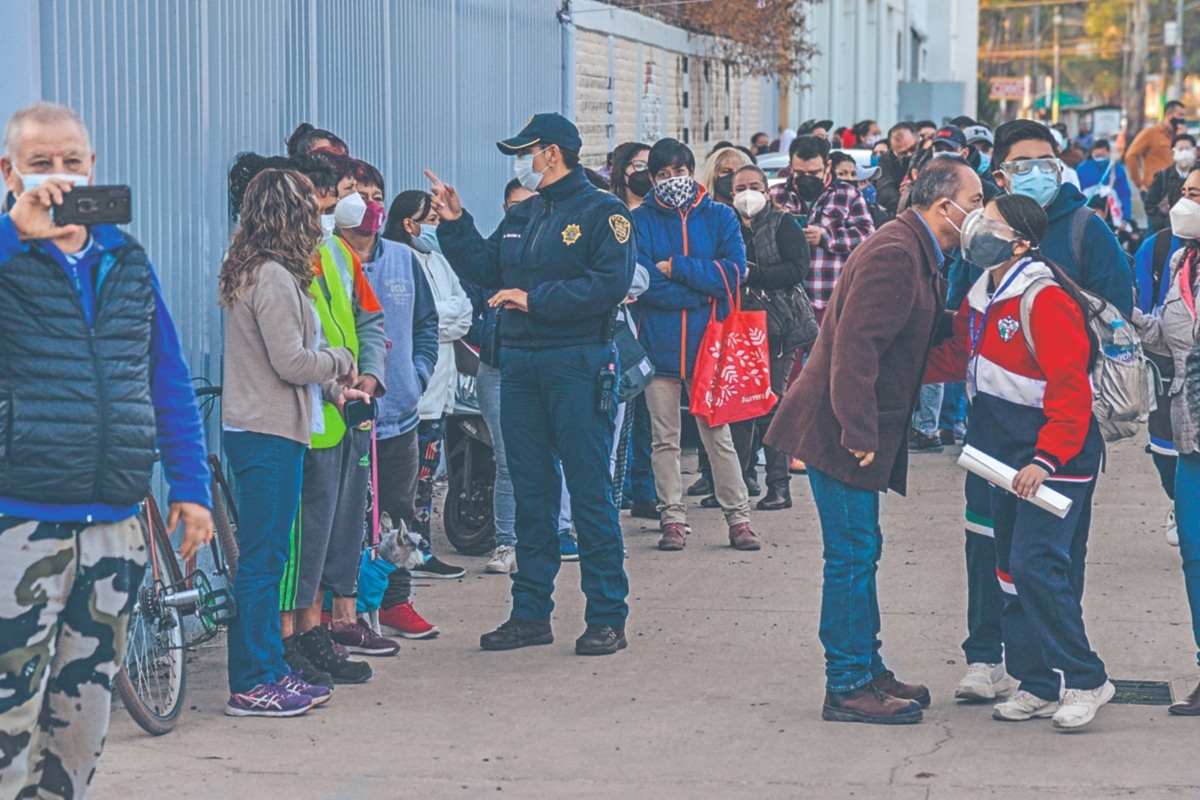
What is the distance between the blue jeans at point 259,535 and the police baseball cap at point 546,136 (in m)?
1.68

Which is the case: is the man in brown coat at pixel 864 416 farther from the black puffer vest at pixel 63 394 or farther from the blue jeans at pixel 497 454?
the blue jeans at pixel 497 454

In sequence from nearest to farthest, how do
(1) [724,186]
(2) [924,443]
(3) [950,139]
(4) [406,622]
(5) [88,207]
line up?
(5) [88,207] → (4) [406,622] → (1) [724,186] → (2) [924,443] → (3) [950,139]

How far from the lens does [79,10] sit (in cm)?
614

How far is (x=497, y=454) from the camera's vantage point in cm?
849

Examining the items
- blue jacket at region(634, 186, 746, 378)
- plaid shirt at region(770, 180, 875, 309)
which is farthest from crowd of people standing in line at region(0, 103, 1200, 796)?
plaid shirt at region(770, 180, 875, 309)

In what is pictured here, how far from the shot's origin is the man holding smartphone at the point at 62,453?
404 centimetres

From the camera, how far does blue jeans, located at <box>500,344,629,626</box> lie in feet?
22.6

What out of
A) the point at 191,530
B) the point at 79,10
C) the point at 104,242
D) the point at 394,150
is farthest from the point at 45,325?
the point at 394,150

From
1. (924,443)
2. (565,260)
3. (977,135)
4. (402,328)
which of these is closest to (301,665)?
(402,328)

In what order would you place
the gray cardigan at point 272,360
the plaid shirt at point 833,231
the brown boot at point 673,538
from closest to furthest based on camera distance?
the gray cardigan at point 272,360 < the brown boot at point 673,538 < the plaid shirt at point 833,231

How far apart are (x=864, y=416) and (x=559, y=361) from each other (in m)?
1.60

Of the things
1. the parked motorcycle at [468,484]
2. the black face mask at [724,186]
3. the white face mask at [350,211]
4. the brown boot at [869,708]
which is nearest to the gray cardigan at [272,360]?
the white face mask at [350,211]

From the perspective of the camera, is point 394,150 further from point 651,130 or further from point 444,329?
point 651,130

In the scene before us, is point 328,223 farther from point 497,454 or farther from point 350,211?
point 497,454
